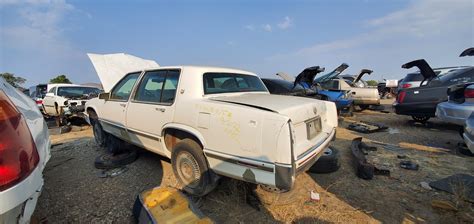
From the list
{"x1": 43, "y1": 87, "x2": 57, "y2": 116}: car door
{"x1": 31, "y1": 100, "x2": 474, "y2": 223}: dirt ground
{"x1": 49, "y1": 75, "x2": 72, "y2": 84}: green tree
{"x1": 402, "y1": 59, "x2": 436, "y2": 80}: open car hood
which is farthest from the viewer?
{"x1": 49, "y1": 75, "x2": 72, "y2": 84}: green tree

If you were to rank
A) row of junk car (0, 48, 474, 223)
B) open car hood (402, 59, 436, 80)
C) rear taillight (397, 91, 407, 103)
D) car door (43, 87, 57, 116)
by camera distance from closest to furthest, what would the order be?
row of junk car (0, 48, 474, 223) < open car hood (402, 59, 436, 80) < rear taillight (397, 91, 407, 103) < car door (43, 87, 57, 116)

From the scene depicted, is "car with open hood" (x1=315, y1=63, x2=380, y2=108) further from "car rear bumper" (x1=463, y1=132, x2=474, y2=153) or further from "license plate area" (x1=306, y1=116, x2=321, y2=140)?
"license plate area" (x1=306, y1=116, x2=321, y2=140)

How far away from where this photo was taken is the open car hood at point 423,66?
20.5ft

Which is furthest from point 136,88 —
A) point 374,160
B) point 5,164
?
point 374,160

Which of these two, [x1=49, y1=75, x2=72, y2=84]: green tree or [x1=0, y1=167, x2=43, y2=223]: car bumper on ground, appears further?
[x1=49, y1=75, x2=72, y2=84]: green tree

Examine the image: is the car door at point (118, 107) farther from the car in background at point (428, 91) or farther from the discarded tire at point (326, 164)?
the car in background at point (428, 91)

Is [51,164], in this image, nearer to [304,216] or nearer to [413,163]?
[304,216]

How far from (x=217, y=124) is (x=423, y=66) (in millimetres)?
6684

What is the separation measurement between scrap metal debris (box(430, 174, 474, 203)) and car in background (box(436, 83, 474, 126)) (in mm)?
1670

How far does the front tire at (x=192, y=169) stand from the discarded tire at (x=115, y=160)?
4.65 ft

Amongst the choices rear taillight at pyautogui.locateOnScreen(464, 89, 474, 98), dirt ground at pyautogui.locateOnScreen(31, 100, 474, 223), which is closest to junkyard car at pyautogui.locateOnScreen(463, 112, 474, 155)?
dirt ground at pyautogui.locateOnScreen(31, 100, 474, 223)

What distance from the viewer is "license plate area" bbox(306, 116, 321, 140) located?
8.63ft

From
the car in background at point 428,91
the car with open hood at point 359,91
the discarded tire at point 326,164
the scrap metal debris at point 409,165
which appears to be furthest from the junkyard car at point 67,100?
the car in background at point 428,91

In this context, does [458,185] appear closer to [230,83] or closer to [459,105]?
[459,105]
